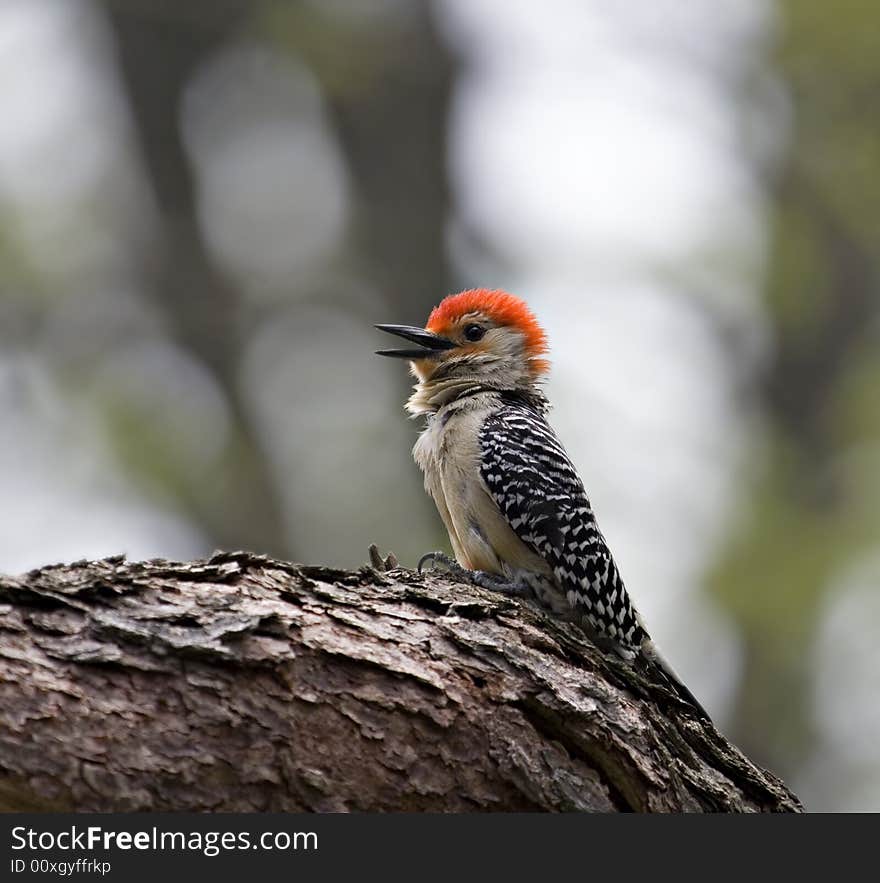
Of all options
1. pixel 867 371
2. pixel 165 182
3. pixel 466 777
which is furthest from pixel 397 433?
pixel 466 777

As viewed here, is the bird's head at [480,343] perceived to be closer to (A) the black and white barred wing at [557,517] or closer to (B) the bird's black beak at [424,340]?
(B) the bird's black beak at [424,340]

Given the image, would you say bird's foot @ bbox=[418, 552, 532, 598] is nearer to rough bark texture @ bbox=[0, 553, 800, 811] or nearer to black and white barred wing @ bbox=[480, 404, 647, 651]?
black and white barred wing @ bbox=[480, 404, 647, 651]

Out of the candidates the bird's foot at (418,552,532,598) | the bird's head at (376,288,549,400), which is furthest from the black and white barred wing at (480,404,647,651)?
the bird's head at (376,288,549,400)

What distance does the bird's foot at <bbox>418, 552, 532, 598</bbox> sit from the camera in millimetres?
6051

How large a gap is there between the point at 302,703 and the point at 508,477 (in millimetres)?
2483

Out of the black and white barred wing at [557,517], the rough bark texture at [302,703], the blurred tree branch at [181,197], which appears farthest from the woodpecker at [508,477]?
the blurred tree branch at [181,197]

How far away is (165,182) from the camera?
13.6 metres

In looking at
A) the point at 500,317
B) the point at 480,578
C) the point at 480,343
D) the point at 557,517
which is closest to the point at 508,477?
the point at 557,517

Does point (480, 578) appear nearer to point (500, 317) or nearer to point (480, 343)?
point (480, 343)

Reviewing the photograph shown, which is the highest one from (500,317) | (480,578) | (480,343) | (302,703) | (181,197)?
(181,197)

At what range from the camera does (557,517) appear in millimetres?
6363

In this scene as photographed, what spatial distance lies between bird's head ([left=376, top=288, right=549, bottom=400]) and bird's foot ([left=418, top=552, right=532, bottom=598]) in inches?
62.5

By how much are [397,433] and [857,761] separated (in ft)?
19.4

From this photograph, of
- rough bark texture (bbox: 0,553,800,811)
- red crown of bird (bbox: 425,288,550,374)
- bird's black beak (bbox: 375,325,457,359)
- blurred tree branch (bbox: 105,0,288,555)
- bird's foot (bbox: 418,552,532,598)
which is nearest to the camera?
rough bark texture (bbox: 0,553,800,811)
